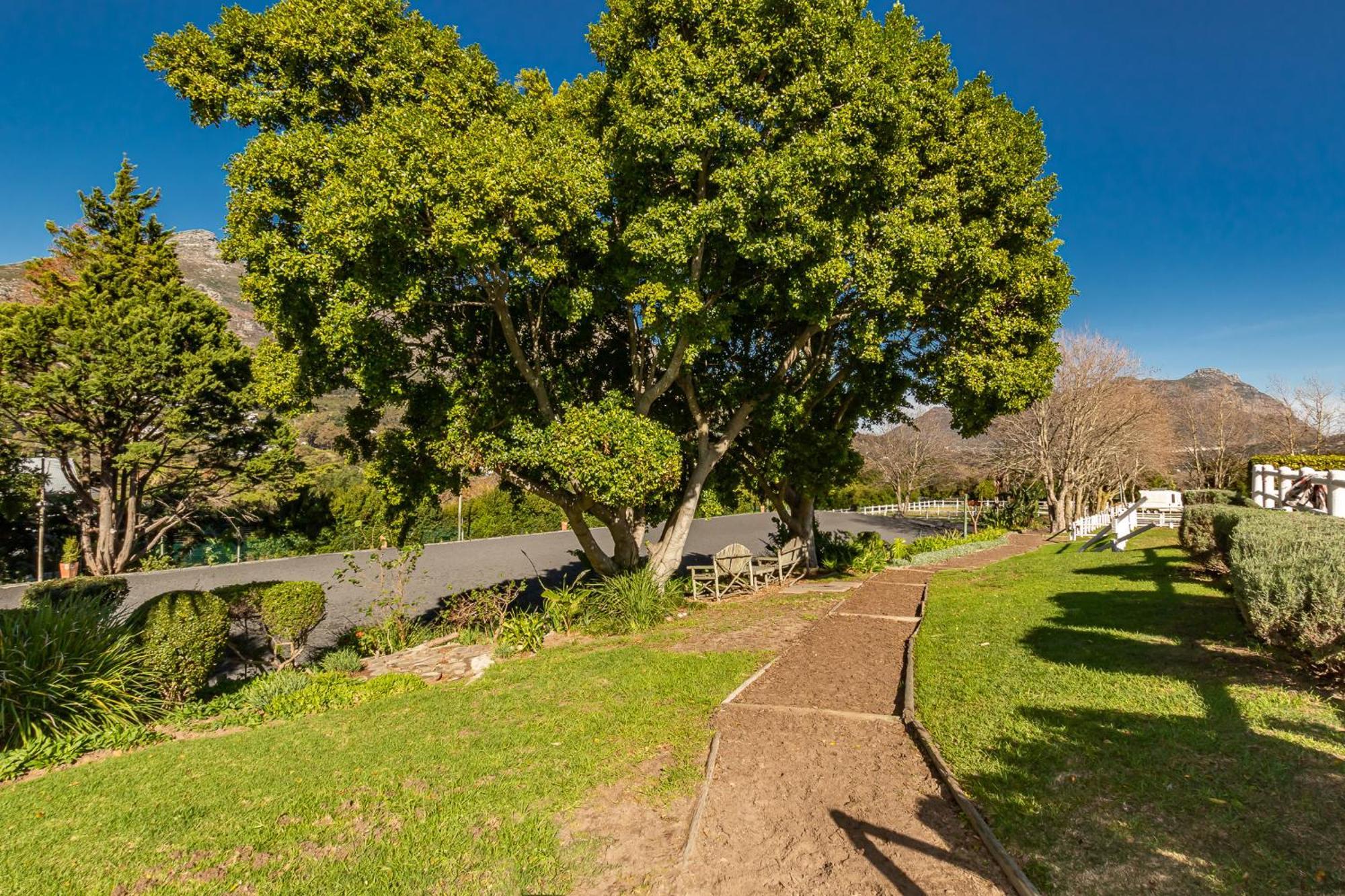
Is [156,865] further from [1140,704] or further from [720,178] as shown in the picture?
[720,178]

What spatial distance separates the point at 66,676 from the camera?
241 inches

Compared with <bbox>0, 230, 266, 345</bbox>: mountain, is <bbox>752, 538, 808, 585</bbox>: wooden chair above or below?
below

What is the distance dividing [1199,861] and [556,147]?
9.17 m

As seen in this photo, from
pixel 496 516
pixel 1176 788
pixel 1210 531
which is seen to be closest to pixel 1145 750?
pixel 1176 788

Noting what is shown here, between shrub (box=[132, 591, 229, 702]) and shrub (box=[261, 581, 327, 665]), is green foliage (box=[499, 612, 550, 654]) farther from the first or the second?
shrub (box=[132, 591, 229, 702])

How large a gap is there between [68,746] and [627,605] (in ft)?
21.9

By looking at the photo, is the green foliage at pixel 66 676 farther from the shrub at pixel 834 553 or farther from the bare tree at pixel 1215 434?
the bare tree at pixel 1215 434

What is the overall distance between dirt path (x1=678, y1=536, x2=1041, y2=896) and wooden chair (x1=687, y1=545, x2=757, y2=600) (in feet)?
17.9

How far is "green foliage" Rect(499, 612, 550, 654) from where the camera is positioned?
9023 mm

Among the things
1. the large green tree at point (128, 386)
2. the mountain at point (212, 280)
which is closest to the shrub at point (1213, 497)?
the large green tree at point (128, 386)

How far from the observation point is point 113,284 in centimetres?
1816

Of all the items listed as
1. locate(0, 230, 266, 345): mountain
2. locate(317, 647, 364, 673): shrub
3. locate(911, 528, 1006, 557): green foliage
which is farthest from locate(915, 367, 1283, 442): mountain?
locate(0, 230, 266, 345): mountain

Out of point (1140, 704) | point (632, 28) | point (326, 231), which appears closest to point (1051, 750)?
point (1140, 704)

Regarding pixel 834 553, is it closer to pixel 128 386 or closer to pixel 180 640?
pixel 180 640
